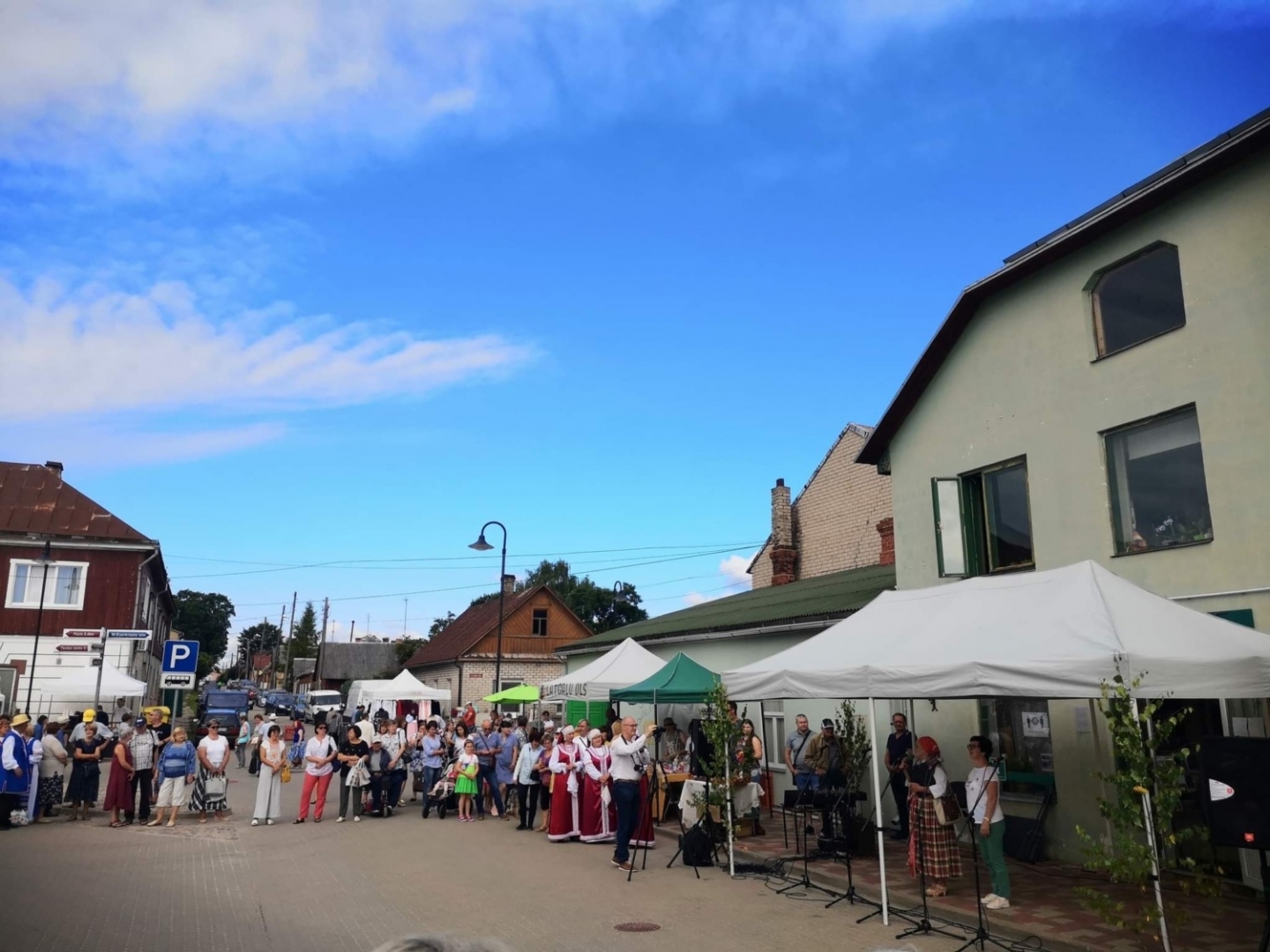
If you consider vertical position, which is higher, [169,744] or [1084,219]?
[1084,219]

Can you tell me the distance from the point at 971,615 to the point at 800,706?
28.6 feet

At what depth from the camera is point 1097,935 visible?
8570 millimetres

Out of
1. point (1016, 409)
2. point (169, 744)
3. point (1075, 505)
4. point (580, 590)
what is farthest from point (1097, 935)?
point (580, 590)

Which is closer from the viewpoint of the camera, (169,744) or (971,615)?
(971,615)

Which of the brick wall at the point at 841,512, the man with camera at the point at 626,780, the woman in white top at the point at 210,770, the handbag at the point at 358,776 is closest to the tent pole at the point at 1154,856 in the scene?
the man with camera at the point at 626,780

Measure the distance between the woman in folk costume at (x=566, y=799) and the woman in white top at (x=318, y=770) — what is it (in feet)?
16.3

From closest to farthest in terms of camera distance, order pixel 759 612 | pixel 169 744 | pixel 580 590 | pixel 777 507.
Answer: pixel 169 744, pixel 759 612, pixel 777 507, pixel 580 590

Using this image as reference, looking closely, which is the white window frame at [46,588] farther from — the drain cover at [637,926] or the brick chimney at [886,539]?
the drain cover at [637,926]

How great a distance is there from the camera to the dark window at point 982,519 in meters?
13.8

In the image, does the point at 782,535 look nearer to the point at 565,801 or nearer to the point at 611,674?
the point at 611,674

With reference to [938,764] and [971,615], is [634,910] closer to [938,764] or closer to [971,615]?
[938,764]

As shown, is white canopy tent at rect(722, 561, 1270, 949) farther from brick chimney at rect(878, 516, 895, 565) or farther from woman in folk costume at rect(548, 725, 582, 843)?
brick chimney at rect(878, 516, 895, 565)

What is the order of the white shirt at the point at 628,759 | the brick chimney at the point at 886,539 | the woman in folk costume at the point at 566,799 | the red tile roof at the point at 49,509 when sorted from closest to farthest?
the white shirt at the point at 628,759 → the woman in folk costume at the point at 566,799 → the brick chimney at the point at 886,539 → the red tile roof at the point at 49,509

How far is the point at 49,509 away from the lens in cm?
3541
